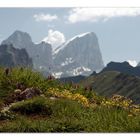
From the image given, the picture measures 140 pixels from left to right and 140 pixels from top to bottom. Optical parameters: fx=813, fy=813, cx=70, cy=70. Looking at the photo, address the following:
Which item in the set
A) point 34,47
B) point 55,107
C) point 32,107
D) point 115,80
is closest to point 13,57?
point 34,47

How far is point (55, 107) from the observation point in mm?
18484

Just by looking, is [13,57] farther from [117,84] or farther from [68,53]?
[117,84]

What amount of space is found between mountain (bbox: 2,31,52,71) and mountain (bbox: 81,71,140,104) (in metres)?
1.18

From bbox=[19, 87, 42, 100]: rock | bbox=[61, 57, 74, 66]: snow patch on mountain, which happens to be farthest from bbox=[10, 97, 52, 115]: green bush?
bbox=[61, 57, 74, 66]: snow patch on mountain

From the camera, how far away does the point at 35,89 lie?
1980 cm

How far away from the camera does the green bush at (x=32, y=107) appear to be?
60.3 ft

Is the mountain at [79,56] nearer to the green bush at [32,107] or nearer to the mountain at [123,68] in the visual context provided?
the mountain at [123,68]

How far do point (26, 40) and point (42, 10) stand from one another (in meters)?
0.90

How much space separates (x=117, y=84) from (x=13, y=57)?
280 centimetres

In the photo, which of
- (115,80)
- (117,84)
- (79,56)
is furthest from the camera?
(117,84)

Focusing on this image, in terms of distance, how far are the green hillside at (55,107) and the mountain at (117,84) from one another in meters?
0.20
